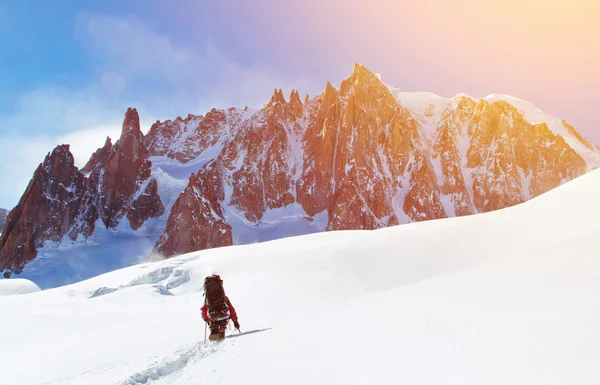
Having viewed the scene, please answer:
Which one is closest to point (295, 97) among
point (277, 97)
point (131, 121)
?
point (277, 97)

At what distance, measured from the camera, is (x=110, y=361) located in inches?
336

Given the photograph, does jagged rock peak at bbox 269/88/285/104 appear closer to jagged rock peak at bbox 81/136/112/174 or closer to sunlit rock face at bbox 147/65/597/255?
sunlit rock face at bbox 147/65/597/255

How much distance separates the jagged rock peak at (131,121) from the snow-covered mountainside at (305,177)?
532 millimetres

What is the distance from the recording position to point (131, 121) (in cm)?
15088

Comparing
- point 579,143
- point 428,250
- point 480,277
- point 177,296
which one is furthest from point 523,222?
point 579,143

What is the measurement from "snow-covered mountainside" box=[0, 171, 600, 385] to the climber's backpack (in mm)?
808

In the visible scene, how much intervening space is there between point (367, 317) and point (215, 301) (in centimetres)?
459

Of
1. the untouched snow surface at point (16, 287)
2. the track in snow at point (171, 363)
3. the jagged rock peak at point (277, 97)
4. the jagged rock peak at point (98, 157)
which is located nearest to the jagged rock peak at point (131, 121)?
the jagged rock peak at point (98, 157)

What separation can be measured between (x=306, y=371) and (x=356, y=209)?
5021 inches

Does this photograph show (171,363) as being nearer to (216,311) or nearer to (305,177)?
(216,311)

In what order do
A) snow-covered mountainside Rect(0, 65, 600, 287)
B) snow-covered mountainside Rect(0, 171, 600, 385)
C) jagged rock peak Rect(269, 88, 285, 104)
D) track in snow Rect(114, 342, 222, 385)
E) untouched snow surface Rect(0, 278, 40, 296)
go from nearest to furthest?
snow-covered mountainside Rect(0, 171, 600, 385)
track in snow Rect(114, 342, 222, 385)
untouched snow surface Rect(0, 278, 40, 296)
snow-covered mountainside Rect(0, 65, 600, 287)
jagged rock peak Rect(269, 88, 285, 104)

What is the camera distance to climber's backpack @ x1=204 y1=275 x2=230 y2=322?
33.5 ft

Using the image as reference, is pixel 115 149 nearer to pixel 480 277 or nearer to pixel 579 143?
pixel 480 277

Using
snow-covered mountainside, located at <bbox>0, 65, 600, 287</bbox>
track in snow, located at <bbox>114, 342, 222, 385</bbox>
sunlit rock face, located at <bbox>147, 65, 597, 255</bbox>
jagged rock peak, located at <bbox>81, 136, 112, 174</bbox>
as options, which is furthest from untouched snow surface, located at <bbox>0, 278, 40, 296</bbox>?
jagged rock peak, located at <bbox>81, 136, 112, 174</bbox>
